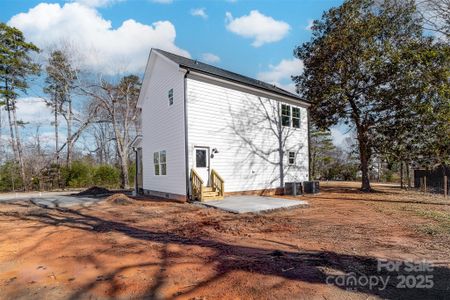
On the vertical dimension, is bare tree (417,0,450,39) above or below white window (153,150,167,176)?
above

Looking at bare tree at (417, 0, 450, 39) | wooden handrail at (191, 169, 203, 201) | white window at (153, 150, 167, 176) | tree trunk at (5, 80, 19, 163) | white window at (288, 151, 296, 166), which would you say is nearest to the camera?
bare tree at (417, 0, 450, 39)

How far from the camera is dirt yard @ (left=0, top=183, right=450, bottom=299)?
317cm

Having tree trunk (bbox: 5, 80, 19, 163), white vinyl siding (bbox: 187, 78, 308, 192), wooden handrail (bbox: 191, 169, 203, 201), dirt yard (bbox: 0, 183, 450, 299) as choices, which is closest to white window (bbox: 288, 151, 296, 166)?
white vinyl siding (bbox: 187, 78, 308, 192)

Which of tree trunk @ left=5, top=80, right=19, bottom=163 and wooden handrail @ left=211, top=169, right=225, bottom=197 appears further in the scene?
tree trunk @ left=5, top=80, right=19, bottom=163

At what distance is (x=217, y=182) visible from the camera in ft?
37.7

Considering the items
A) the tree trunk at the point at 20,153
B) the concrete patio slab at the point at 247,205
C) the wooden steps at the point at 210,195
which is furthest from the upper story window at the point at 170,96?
the tree trunk at the point at 20,153

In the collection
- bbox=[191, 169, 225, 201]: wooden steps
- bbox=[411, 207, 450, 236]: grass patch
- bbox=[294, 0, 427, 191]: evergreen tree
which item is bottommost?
bbox=[411, 207, 450, 236]: grass patch

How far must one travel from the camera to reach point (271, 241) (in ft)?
Answer: 17.4

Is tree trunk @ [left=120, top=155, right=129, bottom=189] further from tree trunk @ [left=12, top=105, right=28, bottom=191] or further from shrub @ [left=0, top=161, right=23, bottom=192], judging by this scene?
shrub @ [left=0, top=161, right=23, bottom=192]

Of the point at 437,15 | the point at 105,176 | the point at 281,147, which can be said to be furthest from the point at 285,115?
the point at 105,176

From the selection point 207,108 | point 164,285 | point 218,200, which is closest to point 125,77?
point 207,108

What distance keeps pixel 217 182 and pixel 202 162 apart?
108 cm

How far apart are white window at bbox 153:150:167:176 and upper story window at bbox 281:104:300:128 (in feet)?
22.3

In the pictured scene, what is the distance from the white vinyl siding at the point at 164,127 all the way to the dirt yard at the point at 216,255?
392 centimetres
